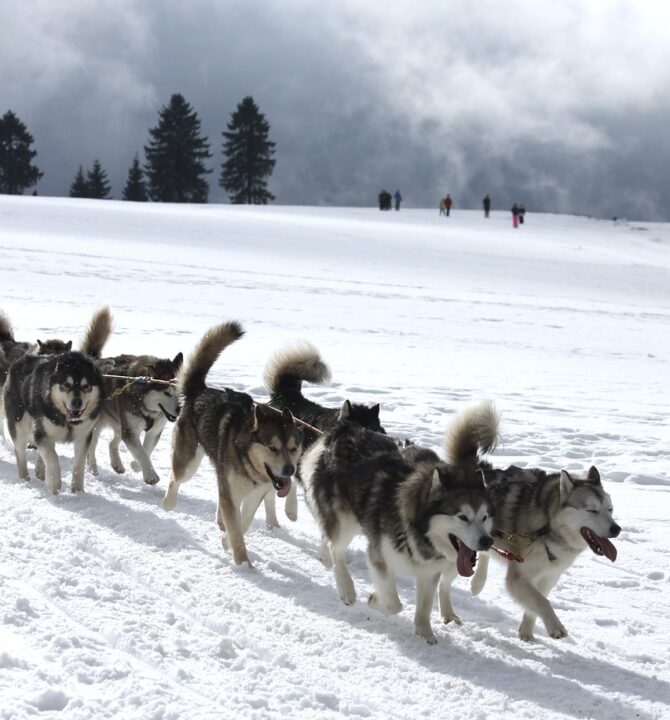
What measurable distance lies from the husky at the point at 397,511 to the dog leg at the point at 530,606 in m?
0.28

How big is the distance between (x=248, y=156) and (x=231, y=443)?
5930cm

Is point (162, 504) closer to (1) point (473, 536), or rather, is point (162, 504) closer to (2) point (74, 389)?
(2) point (74, 389)

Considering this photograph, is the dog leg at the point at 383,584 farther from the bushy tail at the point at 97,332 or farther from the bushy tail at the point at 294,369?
the bushy tail at the point at 97,332

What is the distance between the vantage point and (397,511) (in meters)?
4.16

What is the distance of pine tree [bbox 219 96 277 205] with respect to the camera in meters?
62.4

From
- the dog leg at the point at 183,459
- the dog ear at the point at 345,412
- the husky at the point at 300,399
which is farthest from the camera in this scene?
the dog leg at the point at 183,459

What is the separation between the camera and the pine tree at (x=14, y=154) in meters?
62.2

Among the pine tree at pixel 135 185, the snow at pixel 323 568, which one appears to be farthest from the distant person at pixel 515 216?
the pine tree at pixel 135 185

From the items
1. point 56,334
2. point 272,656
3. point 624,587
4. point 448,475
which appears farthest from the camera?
point 56,334

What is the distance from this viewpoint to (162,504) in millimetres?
5746

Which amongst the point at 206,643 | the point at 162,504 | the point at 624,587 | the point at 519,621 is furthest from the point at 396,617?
the point at 162,504

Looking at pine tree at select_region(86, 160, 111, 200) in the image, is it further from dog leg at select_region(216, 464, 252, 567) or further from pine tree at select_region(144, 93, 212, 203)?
dog leg at select_region(216, 464, 252, 567)

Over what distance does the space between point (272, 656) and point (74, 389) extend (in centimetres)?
305

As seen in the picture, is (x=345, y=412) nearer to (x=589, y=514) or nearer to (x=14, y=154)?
(x=589, y=514)
